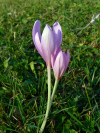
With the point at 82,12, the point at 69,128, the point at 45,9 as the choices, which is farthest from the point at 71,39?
the point at 45,9

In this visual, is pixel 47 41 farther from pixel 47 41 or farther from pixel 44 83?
pixel 44 83

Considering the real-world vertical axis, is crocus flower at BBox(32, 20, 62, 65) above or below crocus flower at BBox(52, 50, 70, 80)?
above

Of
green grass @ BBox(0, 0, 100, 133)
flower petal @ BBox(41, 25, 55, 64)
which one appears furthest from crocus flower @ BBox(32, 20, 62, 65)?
green grass @ BBox(0, 0, 100, 133)

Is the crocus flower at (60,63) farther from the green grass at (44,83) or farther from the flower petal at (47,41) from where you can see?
the green grass at (44,83)

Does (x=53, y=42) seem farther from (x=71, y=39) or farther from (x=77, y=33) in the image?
(x=77, y=33)

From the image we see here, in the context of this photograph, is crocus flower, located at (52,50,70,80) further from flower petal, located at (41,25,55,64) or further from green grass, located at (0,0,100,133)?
green grass, located at (0,0,100,133)

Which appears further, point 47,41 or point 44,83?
point 44,83

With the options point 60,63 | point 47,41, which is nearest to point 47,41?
point 47,41

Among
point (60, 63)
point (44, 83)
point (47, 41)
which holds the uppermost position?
point (47, 41)

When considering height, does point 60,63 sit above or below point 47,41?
below
